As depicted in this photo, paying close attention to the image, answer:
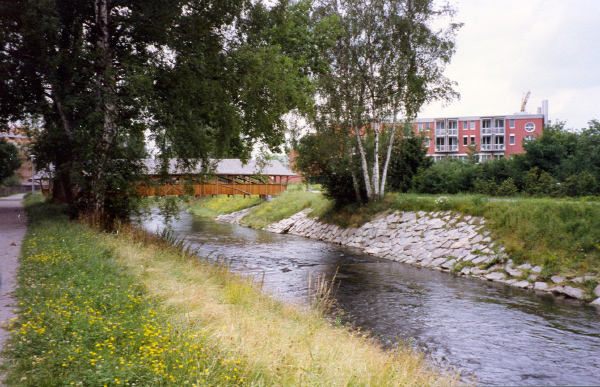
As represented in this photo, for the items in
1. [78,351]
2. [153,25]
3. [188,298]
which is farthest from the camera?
[153,25]

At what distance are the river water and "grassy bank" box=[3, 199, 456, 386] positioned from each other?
5.97 ft

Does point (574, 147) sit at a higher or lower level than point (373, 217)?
higher

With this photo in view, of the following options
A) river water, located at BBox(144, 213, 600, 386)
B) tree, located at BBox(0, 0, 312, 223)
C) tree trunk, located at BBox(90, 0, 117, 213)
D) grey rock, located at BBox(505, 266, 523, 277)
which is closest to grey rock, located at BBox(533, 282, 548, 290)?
river water, located at BBox(144, 213, 600, 386)

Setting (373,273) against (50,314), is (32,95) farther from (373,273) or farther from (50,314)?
(50,314)

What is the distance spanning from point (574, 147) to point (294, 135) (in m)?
18.6

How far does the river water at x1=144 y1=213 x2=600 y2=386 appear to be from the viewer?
7.98 m

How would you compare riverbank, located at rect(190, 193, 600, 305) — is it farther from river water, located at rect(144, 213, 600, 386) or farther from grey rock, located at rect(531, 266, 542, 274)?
river water, located at rect(144, 213, 600, 386)

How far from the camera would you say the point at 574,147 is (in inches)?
1155

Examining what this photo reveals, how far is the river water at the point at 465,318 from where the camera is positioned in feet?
26.2

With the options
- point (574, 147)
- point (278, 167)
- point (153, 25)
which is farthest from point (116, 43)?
point (278, 167)

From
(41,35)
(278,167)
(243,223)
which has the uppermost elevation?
(41,35)

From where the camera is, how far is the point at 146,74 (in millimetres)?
14305

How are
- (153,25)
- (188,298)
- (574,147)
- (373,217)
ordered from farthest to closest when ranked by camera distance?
(574,147) → (373,217) → (153,25) → (188,298)

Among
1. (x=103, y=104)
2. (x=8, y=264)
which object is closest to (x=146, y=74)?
(x=103, y=104)
